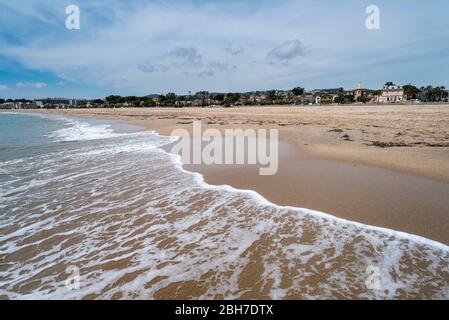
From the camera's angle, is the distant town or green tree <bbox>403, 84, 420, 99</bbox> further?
green tree <bbox>403, 84, 420, 99</bbox>

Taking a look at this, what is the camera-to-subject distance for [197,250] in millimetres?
4055

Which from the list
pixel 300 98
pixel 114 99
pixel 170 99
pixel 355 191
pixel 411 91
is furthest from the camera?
pixel 114 99

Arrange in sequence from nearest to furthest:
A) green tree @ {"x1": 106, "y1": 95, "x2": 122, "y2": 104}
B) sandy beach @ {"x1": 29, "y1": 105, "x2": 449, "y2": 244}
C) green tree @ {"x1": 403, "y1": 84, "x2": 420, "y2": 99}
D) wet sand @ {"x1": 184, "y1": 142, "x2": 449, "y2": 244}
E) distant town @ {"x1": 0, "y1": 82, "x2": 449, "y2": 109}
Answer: wet sand @ {"x1": 184, "y1": 142, "x2": 449, "y2": 244}
sandy beach @ {"x1": 29, "y1": 105, "x2": 449, "y2": 244}
distant town @ {"x1": 0, "y1": 82, "x2": 449, "y2": 109}
green tree @ {"x1": 403, "y1": 84, "x2": 420, "y2": 99}
green tree @ {"x1": 106, "y1": 95, "x2": 122, "y2": 104}

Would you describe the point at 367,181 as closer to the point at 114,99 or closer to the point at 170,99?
the point at 170,99

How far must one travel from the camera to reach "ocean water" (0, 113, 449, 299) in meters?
3.24

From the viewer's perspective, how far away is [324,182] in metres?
6.93

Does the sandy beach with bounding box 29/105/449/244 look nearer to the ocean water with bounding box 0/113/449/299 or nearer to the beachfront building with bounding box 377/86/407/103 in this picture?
the ocean water with bounding box 0/113/449/299

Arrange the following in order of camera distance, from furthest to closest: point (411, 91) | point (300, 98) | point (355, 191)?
point (300, 98) → point (411, 91) → point (355, 191)

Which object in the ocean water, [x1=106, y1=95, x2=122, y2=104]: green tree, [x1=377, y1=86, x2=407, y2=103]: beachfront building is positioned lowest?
the ocean water

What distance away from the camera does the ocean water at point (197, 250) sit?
3236 mm

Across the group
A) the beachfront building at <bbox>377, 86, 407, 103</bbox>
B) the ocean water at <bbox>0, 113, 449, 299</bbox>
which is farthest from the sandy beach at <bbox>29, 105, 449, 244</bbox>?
the beachfront building at <bbox>377, 86, 407, 103</bbox>

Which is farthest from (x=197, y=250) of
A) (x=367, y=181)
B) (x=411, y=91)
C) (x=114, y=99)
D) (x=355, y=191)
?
(x=114, y=99)

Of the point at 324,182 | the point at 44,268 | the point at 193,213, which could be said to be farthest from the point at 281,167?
the point at 44,268

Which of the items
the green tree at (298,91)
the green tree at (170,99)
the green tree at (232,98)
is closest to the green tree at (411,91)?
the green tree at (298,91)
